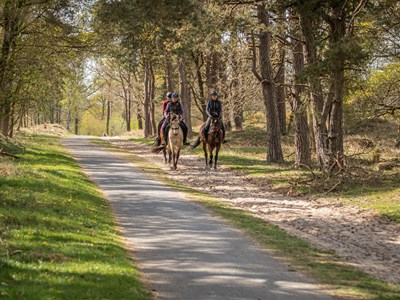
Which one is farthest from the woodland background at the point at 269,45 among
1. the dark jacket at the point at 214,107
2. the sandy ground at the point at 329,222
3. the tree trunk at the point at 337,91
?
the sandy ground at the point at 329,222

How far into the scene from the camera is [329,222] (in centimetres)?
1295

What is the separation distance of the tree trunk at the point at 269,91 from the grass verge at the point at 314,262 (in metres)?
11.4

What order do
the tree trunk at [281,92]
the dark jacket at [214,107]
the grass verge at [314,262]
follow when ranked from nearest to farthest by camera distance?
the grass verge at [314,262] < the dark jacket at [214,107] < the tree trunk at [281,92]

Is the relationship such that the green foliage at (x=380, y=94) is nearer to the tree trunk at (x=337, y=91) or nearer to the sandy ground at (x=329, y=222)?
the tree trunk at (x=337, y=91)

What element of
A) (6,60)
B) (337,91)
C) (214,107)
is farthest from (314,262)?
(6,60)

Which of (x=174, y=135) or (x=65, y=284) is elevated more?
(x=174, y=135)

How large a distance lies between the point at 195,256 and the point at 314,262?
1.92 metres

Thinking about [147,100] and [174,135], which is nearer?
[174,135]

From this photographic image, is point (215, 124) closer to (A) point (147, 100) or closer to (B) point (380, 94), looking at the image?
(B) point (380, 94)

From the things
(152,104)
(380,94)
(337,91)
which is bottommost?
(337,91)

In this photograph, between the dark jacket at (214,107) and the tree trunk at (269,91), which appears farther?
the tree trunk at (269,91)

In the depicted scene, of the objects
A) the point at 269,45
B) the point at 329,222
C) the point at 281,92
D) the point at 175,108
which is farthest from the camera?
the point at 281,92

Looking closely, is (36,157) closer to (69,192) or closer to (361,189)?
(69,192)

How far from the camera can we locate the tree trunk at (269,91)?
2421 cm
